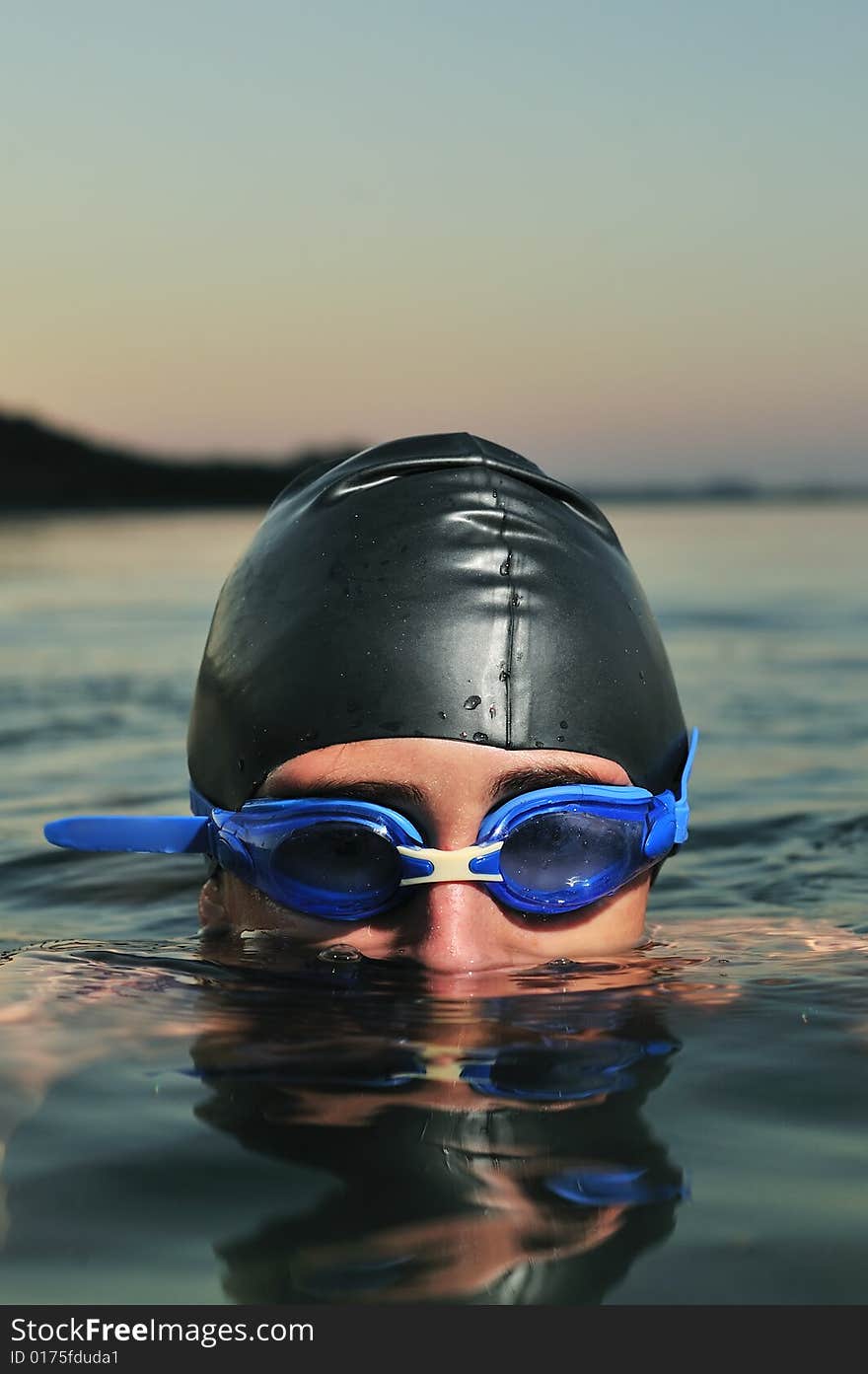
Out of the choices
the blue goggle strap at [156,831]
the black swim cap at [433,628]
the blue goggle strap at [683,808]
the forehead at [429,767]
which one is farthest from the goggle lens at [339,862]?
the blue goggle strap at [683,808]

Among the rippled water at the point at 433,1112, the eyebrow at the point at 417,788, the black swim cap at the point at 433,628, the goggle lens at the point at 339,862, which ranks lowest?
the rippled water at the point at 433,1112

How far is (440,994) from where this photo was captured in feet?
11.2

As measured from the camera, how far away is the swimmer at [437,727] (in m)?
3.55

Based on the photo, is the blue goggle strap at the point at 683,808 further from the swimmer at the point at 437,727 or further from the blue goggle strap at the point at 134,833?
the blue goggle strap at the point at 134,833

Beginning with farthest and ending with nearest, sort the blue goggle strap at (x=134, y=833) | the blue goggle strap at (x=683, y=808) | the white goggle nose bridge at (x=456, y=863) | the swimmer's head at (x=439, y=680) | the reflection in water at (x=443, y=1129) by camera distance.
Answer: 1. the blue goggle strap at (x=134, y=833)
2. the blue goggle strap at (x=683, y=808)
3. the swimmer's head at (x=439, y=680)
4. the white goggle nose bridge at (x=456, y=863)
5. the reflection in water at (x=443, y=1129)

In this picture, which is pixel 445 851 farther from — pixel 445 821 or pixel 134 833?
pixel 134 833

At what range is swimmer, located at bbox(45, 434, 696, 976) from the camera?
11.6 ft

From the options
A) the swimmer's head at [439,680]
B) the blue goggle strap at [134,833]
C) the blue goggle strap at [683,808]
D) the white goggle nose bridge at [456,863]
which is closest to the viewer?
the white goggle nose bridge at [456,863]

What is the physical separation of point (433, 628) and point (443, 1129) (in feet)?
4.28

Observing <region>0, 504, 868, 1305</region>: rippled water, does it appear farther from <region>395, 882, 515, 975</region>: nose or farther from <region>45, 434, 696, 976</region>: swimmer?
<region>45, 434, 696, 976</region>: swimmer

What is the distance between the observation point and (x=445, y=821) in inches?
137

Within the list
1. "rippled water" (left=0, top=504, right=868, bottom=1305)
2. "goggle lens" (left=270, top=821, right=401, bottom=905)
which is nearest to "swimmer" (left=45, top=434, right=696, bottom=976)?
"goggle lens" (left=270, top=821, right=401, bottom=905)

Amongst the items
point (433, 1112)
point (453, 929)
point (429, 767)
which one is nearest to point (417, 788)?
point (429, 767)

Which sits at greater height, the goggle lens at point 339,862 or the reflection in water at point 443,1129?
the goggle lens at point 339,862
